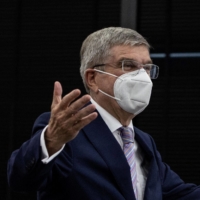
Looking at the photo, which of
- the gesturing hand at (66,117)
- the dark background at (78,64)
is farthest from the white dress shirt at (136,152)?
the dark background at (78,64)

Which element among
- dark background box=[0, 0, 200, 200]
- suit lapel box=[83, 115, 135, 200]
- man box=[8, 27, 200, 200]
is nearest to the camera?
man box=[8, 27, 200, 200]

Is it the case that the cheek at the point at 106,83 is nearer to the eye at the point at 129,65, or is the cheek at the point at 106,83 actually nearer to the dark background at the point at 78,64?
the eye at the point at 129,65

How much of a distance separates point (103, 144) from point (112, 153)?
0.20 ft

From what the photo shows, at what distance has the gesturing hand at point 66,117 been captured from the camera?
9.22 feet

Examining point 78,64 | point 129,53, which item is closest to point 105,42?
point 129,53

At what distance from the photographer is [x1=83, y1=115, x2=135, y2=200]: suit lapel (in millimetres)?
3305

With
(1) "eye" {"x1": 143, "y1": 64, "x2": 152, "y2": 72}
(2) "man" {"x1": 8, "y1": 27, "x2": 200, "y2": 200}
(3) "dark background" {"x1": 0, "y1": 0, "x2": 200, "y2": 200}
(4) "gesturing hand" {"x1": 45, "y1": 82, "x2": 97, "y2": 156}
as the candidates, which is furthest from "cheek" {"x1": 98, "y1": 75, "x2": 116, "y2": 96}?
(3) "dark background" {"x1": 0, "y1": 0, "x2": 200, "y2": 200}

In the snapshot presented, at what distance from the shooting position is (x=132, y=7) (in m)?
5.83

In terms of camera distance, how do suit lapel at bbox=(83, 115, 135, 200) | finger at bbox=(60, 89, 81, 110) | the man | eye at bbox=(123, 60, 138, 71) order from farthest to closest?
eye at bbox=(123, 60, 138, 71)
suit lapel at bbox=(83, 115, 135, 200)
the man
finger at bbox=(60, 89, 81, 110)

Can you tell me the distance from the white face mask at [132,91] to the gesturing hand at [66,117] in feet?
2.12

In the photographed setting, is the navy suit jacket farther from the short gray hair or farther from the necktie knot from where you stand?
the short gray hair

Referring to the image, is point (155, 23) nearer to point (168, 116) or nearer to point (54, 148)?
point (168, 116)

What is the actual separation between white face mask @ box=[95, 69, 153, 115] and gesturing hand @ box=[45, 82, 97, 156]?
0.65 metres

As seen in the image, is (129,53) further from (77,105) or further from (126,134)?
(77,105)
